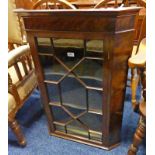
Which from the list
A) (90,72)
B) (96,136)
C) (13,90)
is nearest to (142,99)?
(90,72)

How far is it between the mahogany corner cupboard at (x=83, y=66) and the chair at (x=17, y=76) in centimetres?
16

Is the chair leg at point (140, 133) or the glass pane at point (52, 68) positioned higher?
the glass pane at point (52, 68)

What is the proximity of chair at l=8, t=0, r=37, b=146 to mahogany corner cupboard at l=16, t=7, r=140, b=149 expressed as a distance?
16 centimetres

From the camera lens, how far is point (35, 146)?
138cm

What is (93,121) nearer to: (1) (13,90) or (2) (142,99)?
(2) (142,99)

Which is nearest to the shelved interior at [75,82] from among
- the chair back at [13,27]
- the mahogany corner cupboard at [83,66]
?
the mahogany corner cupboard at [83,66]

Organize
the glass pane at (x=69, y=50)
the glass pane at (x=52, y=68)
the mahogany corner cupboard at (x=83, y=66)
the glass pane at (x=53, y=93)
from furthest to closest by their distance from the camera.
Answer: the glass pane at (x=53, y=93) < the glass pane at (x=52, y=68) < the glass pane at (x=69, y=50) < the mahogany corner cupboard at (x=83, y=66)

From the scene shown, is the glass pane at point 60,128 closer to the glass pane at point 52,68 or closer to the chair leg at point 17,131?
the chair leg at point 17,131

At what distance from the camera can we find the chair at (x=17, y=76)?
3.97 ft

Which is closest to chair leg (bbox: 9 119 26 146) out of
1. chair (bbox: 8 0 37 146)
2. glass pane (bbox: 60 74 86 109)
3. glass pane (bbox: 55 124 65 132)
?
chair (bbox: 8 0 37 146)

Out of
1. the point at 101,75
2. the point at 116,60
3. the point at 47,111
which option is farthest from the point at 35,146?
the point at 116,60

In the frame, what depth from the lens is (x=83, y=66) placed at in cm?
106

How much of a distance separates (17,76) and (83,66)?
0.55 metres

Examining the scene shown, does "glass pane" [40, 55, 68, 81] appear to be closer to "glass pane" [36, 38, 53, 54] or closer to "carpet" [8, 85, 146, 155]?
"glass pane" [36, 38, 53, 54]
